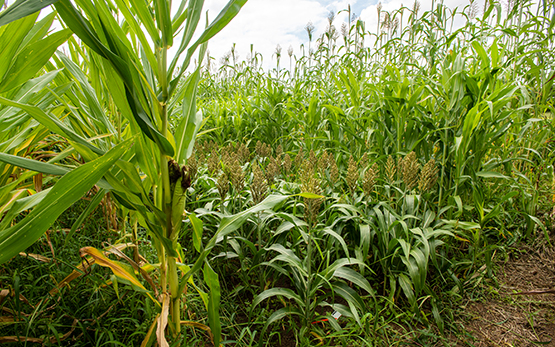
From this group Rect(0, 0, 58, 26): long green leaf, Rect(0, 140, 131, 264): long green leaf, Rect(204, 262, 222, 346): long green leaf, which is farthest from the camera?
Rect(204, 262, 222, 346): long green leaf

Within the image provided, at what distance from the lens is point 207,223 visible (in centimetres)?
162

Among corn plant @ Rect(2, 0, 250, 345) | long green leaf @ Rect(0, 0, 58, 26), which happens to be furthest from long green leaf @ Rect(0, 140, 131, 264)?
long green leaf @ Rect(0, 0, 58, 26)

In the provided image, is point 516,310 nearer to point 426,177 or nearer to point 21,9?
point 426,177

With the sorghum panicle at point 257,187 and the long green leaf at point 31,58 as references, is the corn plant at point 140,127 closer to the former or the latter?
the long green leaf at point 31,58

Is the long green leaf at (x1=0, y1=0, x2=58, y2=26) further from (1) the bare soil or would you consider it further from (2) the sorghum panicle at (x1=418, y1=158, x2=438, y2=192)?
(1) the bare soil

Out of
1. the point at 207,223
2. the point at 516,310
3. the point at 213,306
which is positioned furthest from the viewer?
the point at 207,223

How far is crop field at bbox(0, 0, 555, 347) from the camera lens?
0.71 m

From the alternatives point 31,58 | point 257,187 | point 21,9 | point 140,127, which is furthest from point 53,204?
point 257,187

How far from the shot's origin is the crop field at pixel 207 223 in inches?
28.1

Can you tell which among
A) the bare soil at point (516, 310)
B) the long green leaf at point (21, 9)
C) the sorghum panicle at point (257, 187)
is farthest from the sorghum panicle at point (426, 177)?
the long green leaf at point (21, 9)

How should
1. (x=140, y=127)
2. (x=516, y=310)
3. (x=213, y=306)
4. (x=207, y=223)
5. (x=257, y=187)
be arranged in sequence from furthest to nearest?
1. (x=207, y=223)
2. (x=516, y=310)
3. (x=257, y=187)
4. (x=213, y=306)
5. (x=140, y=127)

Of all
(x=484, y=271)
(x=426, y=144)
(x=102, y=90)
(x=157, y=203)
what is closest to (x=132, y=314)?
(x=157, y=203)

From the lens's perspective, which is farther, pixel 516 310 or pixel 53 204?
pixel 516 310

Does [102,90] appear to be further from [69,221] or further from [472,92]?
[472,92]
